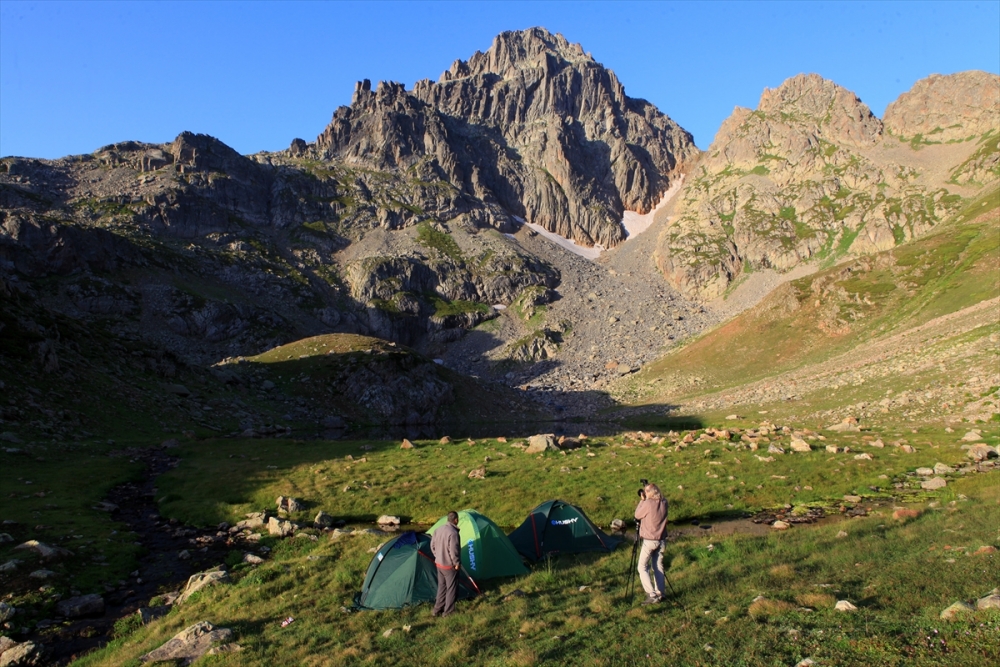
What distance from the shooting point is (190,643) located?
14812 millimetres

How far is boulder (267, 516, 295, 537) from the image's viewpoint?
86.6 feet

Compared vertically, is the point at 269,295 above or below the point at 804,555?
above

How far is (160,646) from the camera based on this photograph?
14.9 metres

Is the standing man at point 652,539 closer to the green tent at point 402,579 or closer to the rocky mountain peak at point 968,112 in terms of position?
the green tent at point 402,579

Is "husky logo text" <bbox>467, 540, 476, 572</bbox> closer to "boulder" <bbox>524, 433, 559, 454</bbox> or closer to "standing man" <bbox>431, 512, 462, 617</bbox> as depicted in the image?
"standing man" <bbox>431, 512, 462, 617</bbox>

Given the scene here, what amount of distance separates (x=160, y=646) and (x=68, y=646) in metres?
4.33

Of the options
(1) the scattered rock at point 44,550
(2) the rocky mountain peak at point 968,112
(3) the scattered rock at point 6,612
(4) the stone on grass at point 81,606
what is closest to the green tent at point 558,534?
(4) the stone on grass at point 81,606

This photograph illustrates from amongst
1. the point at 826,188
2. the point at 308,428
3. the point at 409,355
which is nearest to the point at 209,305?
the point at 409,355

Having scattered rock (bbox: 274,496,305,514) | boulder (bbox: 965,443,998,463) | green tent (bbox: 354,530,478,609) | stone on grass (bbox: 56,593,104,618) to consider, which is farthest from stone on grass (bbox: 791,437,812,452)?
stone on grass (bbox: 56,593,104,618)

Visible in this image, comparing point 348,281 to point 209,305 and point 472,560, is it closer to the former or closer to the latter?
point 209,305

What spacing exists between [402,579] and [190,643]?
5884 millimetres

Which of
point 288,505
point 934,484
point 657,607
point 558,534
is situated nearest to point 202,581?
point 288,505

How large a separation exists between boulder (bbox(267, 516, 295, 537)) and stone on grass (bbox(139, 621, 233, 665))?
11.0 meters

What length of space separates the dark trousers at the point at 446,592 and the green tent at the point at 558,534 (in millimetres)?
5982
